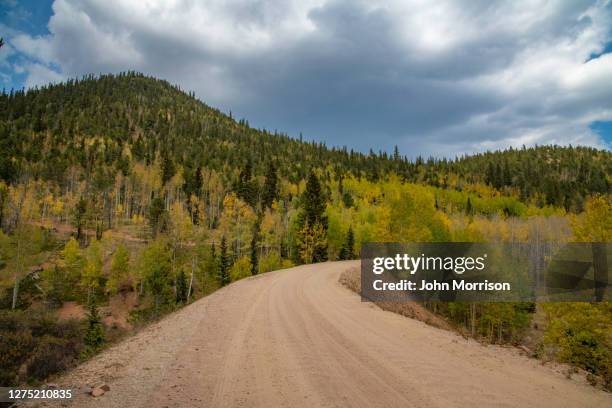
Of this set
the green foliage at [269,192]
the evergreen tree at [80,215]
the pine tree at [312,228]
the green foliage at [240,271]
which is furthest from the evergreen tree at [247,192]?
the green foliage at [240,271]

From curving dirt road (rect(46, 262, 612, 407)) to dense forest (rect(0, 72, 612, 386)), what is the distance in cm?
211

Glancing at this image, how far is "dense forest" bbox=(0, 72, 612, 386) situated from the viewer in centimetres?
2480

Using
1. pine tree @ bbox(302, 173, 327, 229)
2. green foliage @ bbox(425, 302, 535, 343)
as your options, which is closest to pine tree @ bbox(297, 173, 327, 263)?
pine tree @ bbox(302, 173, 327, 229)

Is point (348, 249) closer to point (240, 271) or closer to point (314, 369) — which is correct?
point (240, 271)

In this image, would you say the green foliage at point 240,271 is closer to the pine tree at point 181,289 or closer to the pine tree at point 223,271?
the pine tree at point 223,271

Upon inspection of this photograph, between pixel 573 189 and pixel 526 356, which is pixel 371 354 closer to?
pixel 526 356

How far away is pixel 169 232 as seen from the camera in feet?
225

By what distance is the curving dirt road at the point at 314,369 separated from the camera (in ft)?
24.5

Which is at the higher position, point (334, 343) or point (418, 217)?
point (418, 217)

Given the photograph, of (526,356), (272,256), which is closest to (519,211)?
(272,256)

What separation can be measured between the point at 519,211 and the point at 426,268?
14902cm

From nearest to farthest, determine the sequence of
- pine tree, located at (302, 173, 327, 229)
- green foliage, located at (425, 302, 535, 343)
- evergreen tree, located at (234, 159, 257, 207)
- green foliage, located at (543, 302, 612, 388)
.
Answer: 1. green foliage, located at (543, 302, 612, 388)
2. green foliage, located at (425, 302, 535, 343)
3. pine tree, located at (302, 173, 327, 229)
4. evergreen tree, located at (234, 159, 257, 207)

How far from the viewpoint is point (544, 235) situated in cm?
10456

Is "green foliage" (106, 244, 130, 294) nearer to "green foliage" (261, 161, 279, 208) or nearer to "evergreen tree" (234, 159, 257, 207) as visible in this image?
"evergreen tree" (234, 159, 257, 207)
